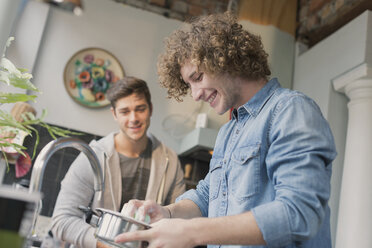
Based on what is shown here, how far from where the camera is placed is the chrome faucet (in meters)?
0.86

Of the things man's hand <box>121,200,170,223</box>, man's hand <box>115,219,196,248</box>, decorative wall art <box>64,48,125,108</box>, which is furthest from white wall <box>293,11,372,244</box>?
man's hand <box>115,219,196,248</box>

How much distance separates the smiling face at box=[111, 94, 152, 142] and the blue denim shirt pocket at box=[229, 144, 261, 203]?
1.57 meters

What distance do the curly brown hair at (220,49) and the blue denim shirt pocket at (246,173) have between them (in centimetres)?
30

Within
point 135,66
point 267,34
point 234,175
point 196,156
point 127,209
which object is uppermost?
point 267,34

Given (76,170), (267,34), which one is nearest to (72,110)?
(76,170)

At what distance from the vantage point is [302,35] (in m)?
3.58

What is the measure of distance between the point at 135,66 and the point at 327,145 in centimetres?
246

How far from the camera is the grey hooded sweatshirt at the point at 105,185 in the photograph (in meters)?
2.06

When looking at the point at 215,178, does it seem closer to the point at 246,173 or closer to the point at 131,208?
the point at 246,173

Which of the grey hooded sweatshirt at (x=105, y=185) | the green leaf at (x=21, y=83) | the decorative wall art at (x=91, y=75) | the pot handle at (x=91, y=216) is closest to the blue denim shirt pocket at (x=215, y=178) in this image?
the pot handle at (x=91, y=216)

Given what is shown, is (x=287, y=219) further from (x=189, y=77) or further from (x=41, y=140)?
(x=41, y=140)

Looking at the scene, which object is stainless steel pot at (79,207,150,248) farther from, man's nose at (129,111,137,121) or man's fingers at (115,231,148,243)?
man's nose at (129,111,137,121)

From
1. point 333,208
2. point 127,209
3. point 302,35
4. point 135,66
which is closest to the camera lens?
point 127,209

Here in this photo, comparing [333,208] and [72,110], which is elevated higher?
Answer: [72,110]
